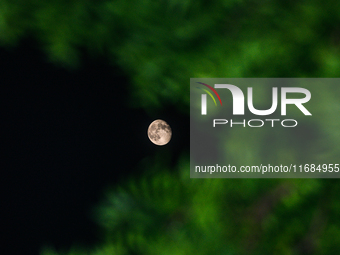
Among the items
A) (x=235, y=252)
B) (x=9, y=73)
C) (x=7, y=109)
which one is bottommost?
(x=235, y=252)

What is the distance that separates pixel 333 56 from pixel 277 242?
135mm

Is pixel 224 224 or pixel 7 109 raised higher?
pixel 7 109

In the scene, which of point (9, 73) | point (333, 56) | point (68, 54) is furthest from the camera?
point (9, 73)

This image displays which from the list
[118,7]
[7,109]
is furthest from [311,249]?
[7,109]

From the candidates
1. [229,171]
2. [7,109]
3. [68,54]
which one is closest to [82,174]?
[7,109]

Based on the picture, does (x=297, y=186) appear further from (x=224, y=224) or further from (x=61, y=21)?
(x=61, y=21)

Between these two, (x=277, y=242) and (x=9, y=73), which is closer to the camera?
(x=277, y=242)

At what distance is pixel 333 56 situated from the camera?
7.7 inches

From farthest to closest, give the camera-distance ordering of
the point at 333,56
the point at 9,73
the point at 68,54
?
the point at 9,73 → the point at 68,54 → the point at 333,56

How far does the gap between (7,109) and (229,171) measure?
39.9 inches
